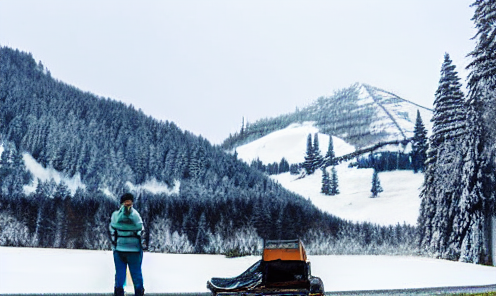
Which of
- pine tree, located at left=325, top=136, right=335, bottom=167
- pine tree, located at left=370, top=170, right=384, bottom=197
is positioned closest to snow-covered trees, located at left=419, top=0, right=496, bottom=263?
pine tree, located at left=370, top=170, right=384, bottom=197

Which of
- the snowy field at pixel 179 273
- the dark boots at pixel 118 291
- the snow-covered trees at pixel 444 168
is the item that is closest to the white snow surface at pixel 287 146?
Answer: the snow-covered trees at pixel 444 168

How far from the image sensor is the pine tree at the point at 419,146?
2520 cm

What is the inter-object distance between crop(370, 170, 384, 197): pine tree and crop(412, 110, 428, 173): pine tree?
2.25 metres

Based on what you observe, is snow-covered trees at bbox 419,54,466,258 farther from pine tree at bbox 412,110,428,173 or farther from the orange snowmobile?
the orange snowmobile

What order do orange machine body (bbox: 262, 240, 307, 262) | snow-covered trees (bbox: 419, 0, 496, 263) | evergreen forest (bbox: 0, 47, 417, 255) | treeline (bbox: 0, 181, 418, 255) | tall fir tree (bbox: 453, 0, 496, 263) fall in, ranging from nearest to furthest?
orange machine body (bbox: 262, 240, 307, 262) < tall fir tree (bbox: 453, 0, 496, 263) < snow-covered trees (bbox: 419, 0, 496, 263) < treeline (bbox: 0, 181, 418, 255) < evergreen forest (bbox: 0, 47, 417, 255)

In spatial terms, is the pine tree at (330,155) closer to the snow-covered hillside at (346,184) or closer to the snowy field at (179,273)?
the snow-covered hillside at (346,184)

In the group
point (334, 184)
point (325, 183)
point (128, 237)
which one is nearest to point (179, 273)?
point (128, 237)

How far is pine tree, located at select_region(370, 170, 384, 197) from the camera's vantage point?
27.2 meters

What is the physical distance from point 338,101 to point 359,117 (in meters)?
1.97

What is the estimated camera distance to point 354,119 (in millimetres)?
33375

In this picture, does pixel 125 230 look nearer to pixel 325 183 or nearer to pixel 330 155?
pixel 325 183

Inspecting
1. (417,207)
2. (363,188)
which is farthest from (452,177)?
(363,188)

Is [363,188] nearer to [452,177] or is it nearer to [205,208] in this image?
[452,177]

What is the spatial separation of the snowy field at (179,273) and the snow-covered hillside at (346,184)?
967 cm
